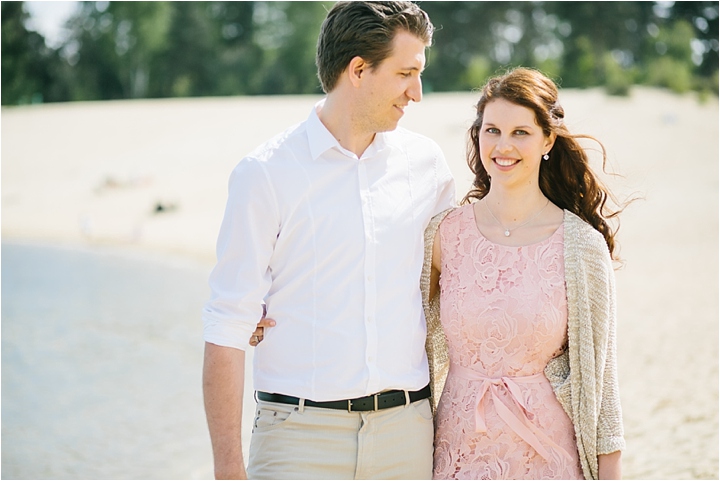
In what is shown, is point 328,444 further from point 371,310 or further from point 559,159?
point 559,159

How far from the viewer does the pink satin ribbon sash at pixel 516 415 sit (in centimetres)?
291

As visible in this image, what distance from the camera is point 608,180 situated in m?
7.25

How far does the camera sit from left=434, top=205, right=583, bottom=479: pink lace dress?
2.92 metres

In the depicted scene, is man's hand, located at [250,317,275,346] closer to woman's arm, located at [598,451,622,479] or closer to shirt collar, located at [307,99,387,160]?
shirt collar, located at [307,99,387,160]

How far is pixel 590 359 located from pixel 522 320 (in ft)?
0.81

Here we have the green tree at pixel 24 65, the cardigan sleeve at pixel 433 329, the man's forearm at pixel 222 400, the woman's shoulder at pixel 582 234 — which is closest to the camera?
the man's forearm at pixel 222 400

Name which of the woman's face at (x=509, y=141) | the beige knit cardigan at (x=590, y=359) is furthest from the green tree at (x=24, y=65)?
the beige knit cardigan at (x=590, y=359)

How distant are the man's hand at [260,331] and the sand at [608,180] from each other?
1.32m

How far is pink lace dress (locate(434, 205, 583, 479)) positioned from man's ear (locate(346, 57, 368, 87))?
2.31 ft

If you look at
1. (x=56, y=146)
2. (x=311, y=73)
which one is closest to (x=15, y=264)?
(x=56, y=146)

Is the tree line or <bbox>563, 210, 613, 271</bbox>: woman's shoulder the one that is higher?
the tree line

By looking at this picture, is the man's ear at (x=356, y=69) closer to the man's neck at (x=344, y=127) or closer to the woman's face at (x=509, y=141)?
the man's neck at (x=344, y=127)

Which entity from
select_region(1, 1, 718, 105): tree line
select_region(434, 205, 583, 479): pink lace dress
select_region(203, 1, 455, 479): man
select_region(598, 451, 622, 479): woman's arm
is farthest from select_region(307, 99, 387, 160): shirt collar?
select_region(1, 1, 718, 105): tree line

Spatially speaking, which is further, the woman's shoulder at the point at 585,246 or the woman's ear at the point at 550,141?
the woman's ear at the point at 550,141
